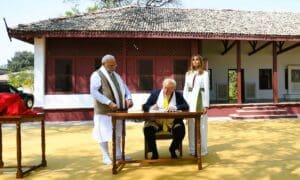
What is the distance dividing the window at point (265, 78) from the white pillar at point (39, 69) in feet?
38.4

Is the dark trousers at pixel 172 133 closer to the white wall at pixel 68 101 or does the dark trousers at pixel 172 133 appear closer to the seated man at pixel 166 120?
the seated man at pixel 166 120

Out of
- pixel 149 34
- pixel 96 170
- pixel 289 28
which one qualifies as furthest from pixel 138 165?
pixel 289 28

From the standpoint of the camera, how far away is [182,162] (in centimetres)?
620

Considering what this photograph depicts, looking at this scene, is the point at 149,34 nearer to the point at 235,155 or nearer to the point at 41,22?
the point at 41,22

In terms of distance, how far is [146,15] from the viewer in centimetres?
1719

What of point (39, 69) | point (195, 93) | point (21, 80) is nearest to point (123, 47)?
point (39, 69)

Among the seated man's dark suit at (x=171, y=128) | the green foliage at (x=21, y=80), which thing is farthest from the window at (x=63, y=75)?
the green foliage at (x=21, y=80)

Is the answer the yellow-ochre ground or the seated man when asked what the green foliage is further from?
the seated man

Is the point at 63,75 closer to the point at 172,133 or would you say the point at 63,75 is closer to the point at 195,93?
the point at 195,93

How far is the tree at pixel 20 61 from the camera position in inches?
2962

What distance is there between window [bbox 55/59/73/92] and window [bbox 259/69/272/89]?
426 inches

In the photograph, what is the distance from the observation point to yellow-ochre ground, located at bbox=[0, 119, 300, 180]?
541 cm

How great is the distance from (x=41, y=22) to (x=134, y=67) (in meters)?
3.73

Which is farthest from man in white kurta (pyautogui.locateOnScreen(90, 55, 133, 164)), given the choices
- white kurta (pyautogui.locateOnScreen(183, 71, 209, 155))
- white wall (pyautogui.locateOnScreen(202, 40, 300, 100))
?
white wall (pyautogui.locateOnScreen(202, 40, 300, 100))
